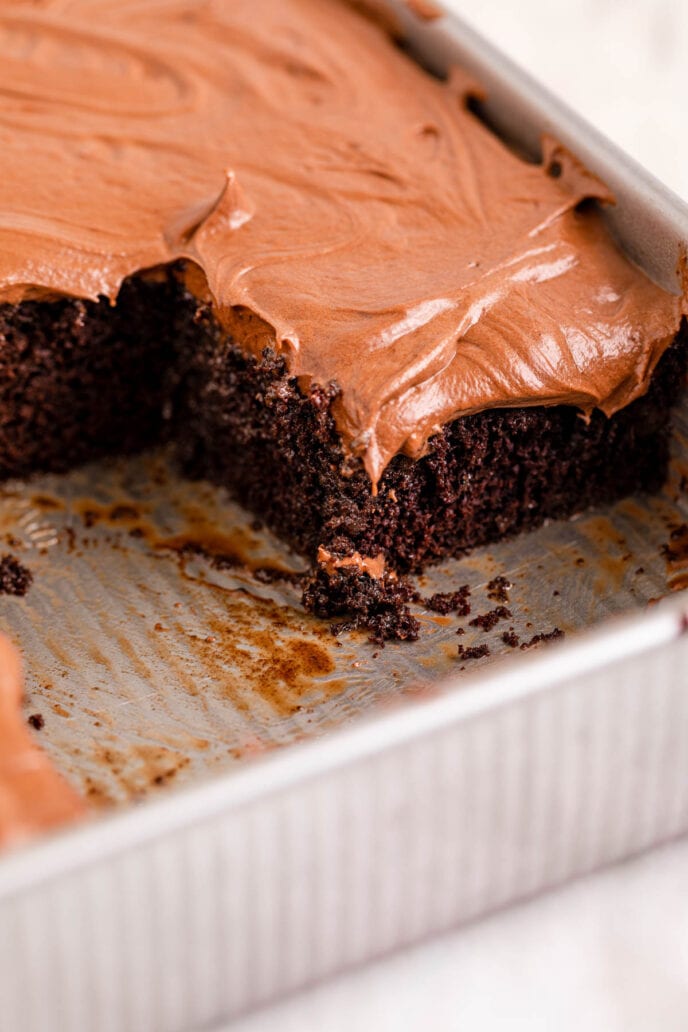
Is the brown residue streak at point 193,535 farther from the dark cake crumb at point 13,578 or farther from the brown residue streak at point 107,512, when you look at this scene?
the dark cake crumb at point 13,578

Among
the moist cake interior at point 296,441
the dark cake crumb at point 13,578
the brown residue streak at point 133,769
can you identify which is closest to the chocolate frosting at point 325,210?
the moist cake interior at point 296,441

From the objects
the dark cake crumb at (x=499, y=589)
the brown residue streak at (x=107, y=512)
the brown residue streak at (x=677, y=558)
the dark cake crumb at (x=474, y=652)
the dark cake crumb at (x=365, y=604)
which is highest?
the brown residue streak at (x=677, y=558)

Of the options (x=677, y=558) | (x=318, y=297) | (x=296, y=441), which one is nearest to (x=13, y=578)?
(x=296, y=441)

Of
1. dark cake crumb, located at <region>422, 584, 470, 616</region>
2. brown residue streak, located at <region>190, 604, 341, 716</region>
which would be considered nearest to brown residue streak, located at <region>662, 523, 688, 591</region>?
dark cake crumb, located at <region>422, 584, 470, 616</region>

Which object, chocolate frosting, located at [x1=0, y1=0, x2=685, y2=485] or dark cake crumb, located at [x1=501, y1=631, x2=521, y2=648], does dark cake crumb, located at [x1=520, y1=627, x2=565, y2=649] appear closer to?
dark cake crumb, located at [x1=501, y1=631, x2=521, y2=648]

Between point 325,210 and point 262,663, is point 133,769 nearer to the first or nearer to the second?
point 262,663

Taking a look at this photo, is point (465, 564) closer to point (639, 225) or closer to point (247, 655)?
point (247, 655)
